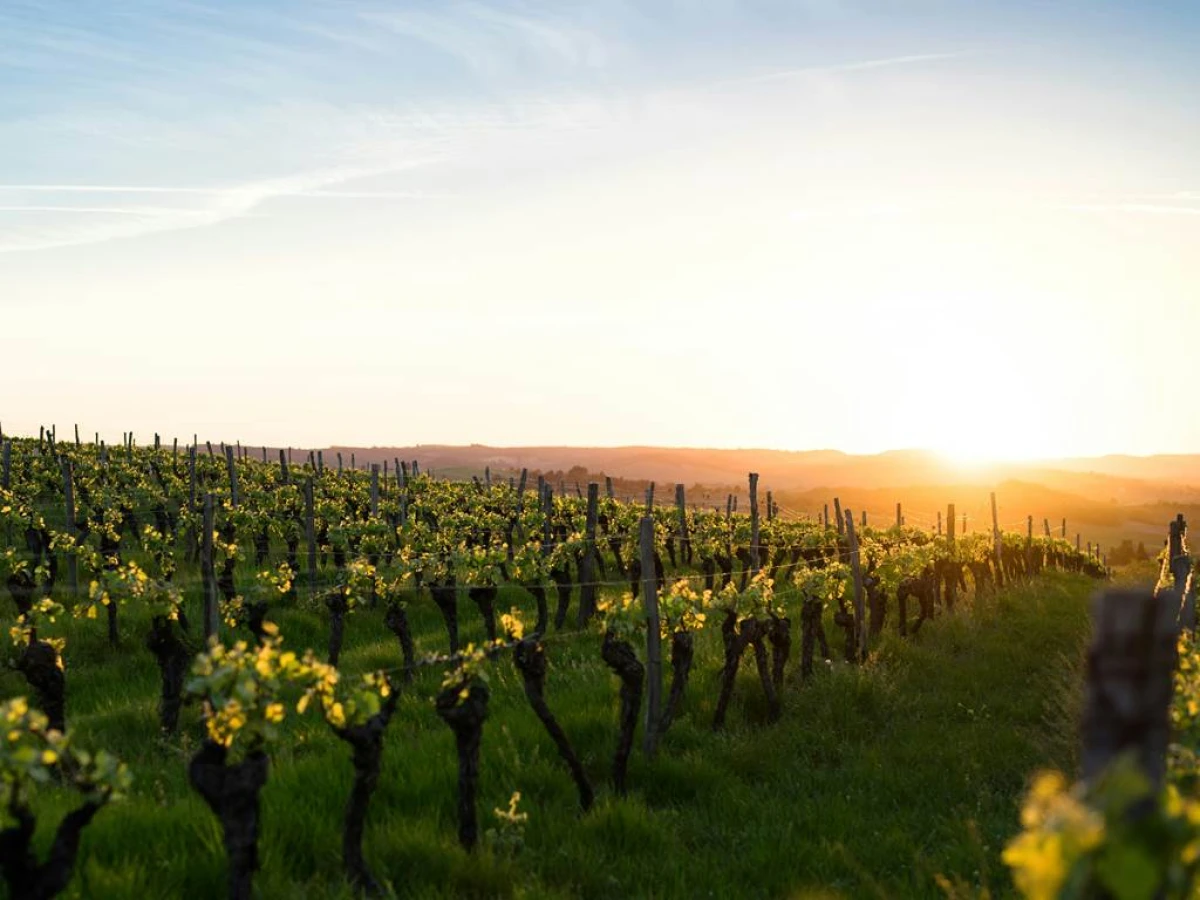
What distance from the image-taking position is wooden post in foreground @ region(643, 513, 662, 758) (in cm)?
1364

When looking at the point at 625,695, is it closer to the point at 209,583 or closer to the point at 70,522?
the point at 209,583

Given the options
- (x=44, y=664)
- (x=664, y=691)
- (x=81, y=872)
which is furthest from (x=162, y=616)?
(x=664, y=691)

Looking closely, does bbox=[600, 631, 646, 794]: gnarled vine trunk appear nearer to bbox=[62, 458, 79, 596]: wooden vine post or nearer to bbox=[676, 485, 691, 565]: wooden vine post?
bbox=[62, 458, 79, 596]: wooden vine post

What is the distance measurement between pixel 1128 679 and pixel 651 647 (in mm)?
11044

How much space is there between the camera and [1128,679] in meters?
3.66

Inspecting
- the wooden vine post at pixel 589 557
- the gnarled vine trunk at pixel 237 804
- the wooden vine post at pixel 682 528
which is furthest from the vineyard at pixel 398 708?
the wooden vine post at pixel 682 528

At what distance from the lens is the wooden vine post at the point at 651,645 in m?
13.6

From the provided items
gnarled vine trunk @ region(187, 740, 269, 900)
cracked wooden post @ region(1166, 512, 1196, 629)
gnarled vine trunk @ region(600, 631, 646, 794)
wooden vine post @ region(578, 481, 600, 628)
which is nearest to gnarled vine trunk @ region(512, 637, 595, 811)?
gnarled vine trunk @ region(600, 631, 646, 794)

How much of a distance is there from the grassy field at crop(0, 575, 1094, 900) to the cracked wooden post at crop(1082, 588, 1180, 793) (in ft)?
14.2

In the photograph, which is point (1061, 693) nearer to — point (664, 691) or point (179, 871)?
point (664, 691)

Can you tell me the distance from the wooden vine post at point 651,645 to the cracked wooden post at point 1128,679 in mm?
10164

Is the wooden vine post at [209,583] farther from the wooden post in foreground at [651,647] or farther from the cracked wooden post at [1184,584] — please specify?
the cracked wooden post at [1184,584]

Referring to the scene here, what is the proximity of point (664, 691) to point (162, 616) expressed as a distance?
8069 mm

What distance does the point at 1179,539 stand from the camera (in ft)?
64.3
